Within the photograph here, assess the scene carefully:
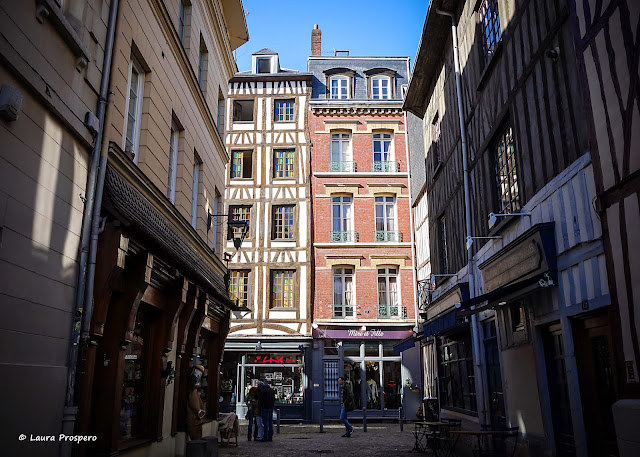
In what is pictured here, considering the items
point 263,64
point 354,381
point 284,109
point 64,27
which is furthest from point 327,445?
point 263,64

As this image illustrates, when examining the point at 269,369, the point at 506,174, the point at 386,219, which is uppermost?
the point at 386,219

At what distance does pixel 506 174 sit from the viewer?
26.7 feet

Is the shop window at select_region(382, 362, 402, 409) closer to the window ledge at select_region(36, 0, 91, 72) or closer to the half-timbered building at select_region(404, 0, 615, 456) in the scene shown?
the half-timbered building at select_region(404, 0, 615, 456)

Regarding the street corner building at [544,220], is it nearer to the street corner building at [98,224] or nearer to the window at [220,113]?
the street corner building at [98,224]

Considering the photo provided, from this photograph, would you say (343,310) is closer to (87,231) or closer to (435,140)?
(435,140)

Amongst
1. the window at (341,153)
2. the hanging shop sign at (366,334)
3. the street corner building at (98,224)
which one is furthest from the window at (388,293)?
the street corner building at (98,224)

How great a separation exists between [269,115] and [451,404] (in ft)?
46.0

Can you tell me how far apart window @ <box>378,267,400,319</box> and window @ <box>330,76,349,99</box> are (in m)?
7.57

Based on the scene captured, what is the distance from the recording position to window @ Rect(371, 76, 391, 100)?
22.7m

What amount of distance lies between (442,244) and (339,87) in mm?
11687

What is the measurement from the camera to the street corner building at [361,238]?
19656mm

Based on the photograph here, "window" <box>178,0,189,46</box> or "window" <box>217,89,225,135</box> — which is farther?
"window" <box>217,89,225,135</box>

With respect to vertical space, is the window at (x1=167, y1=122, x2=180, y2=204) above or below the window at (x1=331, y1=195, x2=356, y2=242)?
below

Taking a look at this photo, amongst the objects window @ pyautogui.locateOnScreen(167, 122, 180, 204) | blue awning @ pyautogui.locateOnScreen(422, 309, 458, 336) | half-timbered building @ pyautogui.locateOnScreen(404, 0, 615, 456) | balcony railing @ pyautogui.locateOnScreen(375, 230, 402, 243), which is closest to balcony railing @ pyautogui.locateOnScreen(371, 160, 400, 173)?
balcony railing @ pyautogui.locateOnScreen(375, 230, 402, 243)
